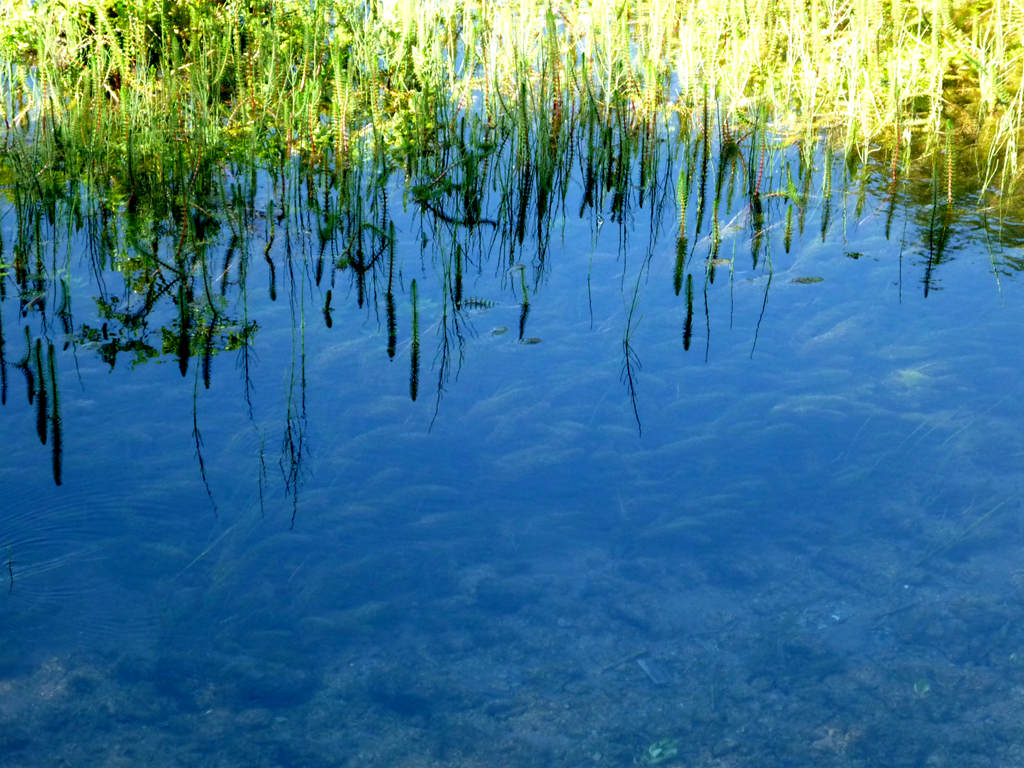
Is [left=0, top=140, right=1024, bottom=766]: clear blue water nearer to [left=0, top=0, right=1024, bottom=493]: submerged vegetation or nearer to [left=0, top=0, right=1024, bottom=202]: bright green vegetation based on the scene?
[left=0, top=0, right=1024, bottom=493]: submerged vegetation

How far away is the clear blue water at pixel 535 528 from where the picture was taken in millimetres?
2477

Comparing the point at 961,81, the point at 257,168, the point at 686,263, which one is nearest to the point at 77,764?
the point at 686,263

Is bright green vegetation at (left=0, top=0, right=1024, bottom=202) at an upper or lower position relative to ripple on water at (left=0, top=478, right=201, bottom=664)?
upper

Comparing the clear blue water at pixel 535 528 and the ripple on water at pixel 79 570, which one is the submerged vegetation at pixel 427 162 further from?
the ripple on water at pixel 79 570

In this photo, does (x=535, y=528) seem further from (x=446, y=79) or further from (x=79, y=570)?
(x=446, y=79)

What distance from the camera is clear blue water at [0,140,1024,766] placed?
2477mm

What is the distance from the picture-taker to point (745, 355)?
388 cm

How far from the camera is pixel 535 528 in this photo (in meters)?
3.08

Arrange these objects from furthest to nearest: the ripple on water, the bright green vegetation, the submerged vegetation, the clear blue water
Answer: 1. the bright green vegetation
2. the submerged vegetation
3. the ripple on water
4. the clear blue water

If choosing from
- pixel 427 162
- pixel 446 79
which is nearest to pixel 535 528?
pixel 427 162

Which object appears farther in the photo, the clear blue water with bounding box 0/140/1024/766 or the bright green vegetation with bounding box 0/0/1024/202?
the bright green vegetation with bounding box 0/0/1024/202

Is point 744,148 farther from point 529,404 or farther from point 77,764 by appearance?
point 77,764

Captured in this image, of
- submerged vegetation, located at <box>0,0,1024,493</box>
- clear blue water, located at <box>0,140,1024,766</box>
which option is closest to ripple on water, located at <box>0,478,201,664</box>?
clear blue water, located at <box>0,140,1024,766</box>

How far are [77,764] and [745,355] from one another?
2.36 m
